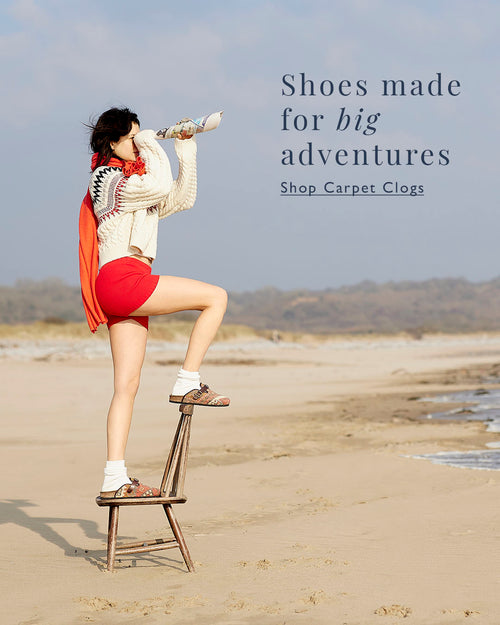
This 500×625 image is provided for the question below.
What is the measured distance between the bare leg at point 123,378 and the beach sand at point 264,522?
2.49 ft

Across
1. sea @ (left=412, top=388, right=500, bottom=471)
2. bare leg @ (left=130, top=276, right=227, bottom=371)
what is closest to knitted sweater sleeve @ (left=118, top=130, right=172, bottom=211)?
bare leg @ (left=130, top=276, right=227, bottom=371)

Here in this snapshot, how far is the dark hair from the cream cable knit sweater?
11 cm

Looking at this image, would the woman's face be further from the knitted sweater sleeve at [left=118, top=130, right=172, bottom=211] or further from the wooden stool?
the wooden stool

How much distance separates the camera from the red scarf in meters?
4.21

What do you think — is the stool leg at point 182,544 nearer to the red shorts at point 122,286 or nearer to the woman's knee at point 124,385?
the woman's knee at point 124,385

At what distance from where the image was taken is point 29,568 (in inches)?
176

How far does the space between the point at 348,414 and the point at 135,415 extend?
3.55 metres

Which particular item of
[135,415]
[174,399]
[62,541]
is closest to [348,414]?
[135,415]

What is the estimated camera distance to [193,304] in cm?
424

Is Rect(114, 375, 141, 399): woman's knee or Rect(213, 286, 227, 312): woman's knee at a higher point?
Rect(213, 286, 227, 312): woman's knee

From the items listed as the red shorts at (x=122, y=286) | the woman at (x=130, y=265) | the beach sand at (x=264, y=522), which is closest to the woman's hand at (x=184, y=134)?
the woman at (x=130, y=265)

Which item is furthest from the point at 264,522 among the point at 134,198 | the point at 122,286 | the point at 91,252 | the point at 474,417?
the point at 474,417

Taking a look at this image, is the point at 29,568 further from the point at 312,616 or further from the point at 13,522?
the point at 312,616

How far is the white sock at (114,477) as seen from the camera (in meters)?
4.23
